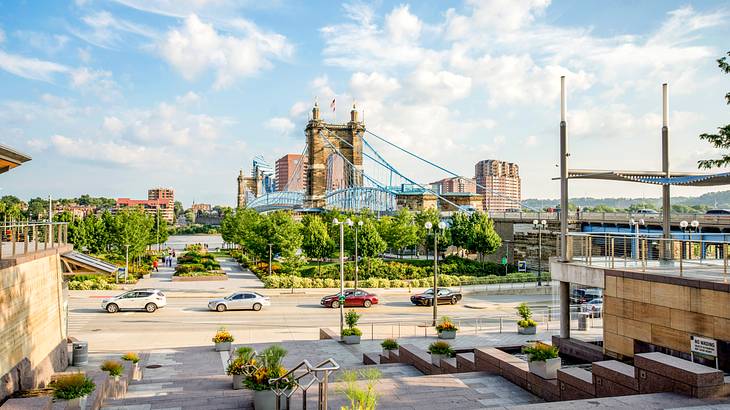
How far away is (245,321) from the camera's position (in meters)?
27.9

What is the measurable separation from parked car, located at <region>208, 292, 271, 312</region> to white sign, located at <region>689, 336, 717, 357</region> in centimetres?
2403

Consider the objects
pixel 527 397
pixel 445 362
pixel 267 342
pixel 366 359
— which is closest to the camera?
pixel 527 397

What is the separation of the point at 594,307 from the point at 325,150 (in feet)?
352

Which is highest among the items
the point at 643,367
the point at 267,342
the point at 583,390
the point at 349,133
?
the point at 349,133

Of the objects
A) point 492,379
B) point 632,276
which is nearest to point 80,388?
point 492,379

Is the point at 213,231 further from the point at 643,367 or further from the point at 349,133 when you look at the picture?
the point at 643,367

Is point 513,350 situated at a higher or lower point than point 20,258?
lower

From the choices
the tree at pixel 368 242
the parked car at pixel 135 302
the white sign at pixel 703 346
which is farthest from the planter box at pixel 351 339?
the tree at pixel 368 242

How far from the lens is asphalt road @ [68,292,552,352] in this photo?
23.4 m

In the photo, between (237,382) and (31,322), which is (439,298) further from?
(31,322)

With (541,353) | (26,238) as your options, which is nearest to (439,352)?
(541,353)

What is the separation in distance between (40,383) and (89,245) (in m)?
42.3

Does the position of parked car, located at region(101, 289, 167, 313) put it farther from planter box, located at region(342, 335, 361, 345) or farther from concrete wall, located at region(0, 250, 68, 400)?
planter box, located at region(342, 335, 361, 345)

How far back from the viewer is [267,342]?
22547 millimetres
